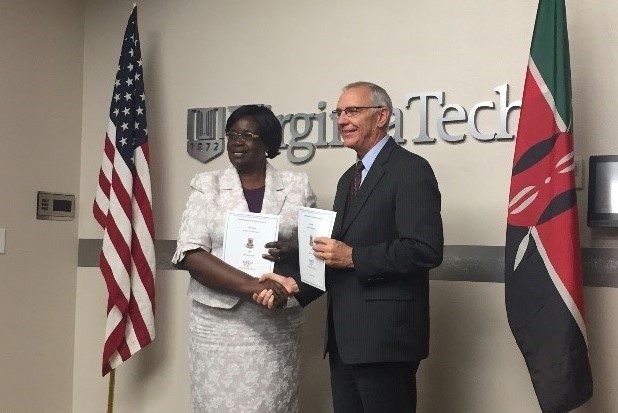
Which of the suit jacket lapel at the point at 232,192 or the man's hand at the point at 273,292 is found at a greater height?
the suit jacket lapel at the point at 232,192

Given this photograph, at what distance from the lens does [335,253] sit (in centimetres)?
231

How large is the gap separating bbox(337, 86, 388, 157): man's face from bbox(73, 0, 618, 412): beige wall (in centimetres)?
85

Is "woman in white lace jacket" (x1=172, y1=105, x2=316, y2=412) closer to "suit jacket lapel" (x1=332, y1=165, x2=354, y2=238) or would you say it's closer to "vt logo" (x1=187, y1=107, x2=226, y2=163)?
"suit jacket lapel" (x1=332, y1=165, x2=354, y2=238)

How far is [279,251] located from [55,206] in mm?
1837

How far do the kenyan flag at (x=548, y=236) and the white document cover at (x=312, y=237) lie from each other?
77cm

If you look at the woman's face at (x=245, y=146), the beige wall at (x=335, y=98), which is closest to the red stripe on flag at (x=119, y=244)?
the beige wall at (x=335, y=98)

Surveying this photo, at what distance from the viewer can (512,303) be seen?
272cm

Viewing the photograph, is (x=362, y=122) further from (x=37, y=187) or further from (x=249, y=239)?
(x=37, y=187)

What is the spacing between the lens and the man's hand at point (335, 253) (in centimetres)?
230

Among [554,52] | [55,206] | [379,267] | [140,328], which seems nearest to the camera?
[379,267]

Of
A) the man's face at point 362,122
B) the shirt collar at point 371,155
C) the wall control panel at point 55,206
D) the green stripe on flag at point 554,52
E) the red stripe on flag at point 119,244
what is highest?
the green stripe on flag at point 554,52

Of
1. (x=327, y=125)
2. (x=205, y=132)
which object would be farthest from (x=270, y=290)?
(x=205, y=132)

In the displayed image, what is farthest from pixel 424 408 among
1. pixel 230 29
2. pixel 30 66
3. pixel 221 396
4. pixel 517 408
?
pixel 30 66

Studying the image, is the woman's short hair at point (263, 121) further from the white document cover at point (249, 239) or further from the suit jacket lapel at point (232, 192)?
the white document cover at point (249, 239)
